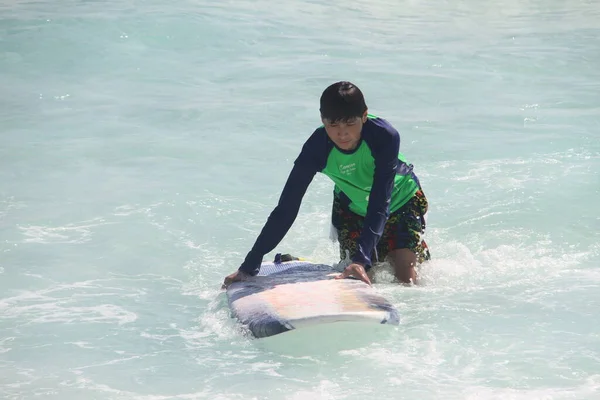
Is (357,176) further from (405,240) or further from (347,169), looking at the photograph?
(405,240)

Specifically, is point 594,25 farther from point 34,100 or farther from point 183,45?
point 34,100

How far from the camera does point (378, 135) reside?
4.75 metres

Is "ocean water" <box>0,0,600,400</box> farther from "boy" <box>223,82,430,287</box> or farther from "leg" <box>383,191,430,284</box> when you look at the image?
"boy" <box>223,82,430,287</box>

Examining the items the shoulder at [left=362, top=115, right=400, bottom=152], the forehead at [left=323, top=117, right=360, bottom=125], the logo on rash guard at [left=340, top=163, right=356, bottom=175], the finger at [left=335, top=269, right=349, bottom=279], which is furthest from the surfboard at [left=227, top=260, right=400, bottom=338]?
the forehead at [left=323, top=117, right=360, bottom=125]

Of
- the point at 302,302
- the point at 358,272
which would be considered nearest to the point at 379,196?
the point at 358,272

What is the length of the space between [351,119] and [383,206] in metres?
0.47

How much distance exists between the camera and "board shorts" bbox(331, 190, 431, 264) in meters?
5.21

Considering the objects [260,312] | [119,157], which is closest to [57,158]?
[119,157]

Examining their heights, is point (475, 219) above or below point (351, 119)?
below

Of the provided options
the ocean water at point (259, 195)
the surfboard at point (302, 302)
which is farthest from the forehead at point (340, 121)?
the ocean water at point (259, 195)

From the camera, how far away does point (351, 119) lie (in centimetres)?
453

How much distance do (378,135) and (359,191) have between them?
16.0 inches

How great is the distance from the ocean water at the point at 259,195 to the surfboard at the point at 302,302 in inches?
3.9

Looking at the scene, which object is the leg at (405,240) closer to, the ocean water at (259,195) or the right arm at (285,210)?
the ocean water at (259,195)
